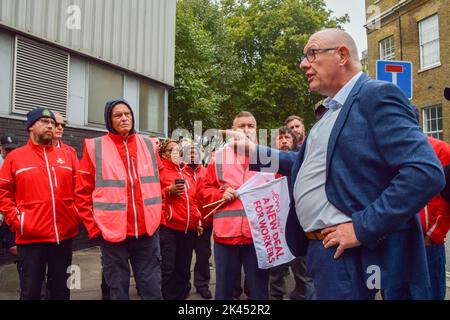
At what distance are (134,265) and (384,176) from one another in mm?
2629

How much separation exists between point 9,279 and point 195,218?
119 inches

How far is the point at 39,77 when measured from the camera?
7629 mm

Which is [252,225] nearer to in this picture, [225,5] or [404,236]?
[404,236]

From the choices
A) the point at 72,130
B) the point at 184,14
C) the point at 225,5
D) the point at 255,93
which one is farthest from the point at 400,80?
the point at 225,5

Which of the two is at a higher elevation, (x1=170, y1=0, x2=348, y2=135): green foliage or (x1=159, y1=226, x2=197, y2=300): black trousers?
(x1=170, y1=0, x2=348, y2=135): green foliage

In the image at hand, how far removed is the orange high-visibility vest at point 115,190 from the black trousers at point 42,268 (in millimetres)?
767

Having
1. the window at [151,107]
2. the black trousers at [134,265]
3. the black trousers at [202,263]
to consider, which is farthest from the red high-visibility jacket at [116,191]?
the window at [151,107]

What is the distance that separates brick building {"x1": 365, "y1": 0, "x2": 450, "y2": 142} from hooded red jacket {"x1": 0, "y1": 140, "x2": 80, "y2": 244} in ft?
53.5

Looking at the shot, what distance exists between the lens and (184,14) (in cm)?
1975

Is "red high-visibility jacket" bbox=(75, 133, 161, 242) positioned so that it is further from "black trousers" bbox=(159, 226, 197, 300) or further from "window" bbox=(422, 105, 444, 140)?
"window" bbox=(422, 105, 444, 140)

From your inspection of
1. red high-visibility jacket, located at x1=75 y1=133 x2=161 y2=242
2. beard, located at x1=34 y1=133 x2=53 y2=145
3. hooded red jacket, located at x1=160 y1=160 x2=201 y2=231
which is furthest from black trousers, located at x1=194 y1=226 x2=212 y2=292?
beard, located at x1=34 y1=133 x2=53 y2=145

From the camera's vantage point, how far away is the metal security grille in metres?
7.17

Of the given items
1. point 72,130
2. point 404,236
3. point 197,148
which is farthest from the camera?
point 72,130

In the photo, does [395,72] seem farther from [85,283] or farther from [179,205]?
[85,283]
